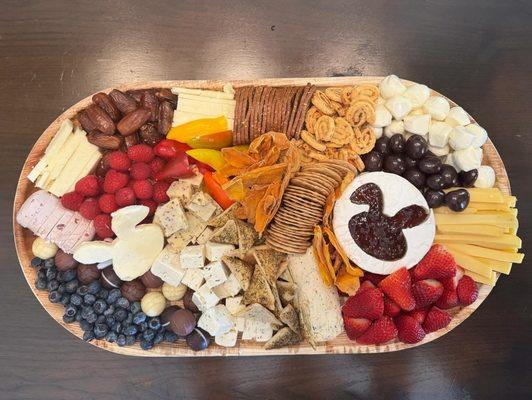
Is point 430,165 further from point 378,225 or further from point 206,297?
point 206,297

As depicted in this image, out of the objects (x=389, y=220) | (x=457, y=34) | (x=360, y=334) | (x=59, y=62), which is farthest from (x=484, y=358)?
(x=59, y=62)

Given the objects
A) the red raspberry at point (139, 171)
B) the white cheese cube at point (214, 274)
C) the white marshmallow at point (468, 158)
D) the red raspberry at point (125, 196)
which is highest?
the white marshmallow at point (468, 158)

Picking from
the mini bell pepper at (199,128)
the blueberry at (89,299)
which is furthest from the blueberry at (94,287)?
the mini bell pepper at (199,128)

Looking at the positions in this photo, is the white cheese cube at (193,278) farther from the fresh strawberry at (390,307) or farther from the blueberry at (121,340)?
the fresh strawberry at (390,307)

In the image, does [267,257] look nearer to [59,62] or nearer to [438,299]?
[438,299]

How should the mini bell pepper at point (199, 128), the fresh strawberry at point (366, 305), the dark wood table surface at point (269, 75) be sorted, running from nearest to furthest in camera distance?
the fresh strawberry at point (366, 305) < the mini bell pepper at point (199, 128) < the dark wood table surface at point (269, 75)

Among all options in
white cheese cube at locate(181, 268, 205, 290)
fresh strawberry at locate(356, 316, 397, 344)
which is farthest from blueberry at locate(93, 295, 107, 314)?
fresh strawberry at locate(356, 316, 397, 344)

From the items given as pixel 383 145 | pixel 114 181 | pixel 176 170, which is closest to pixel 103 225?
pixel 114 181
